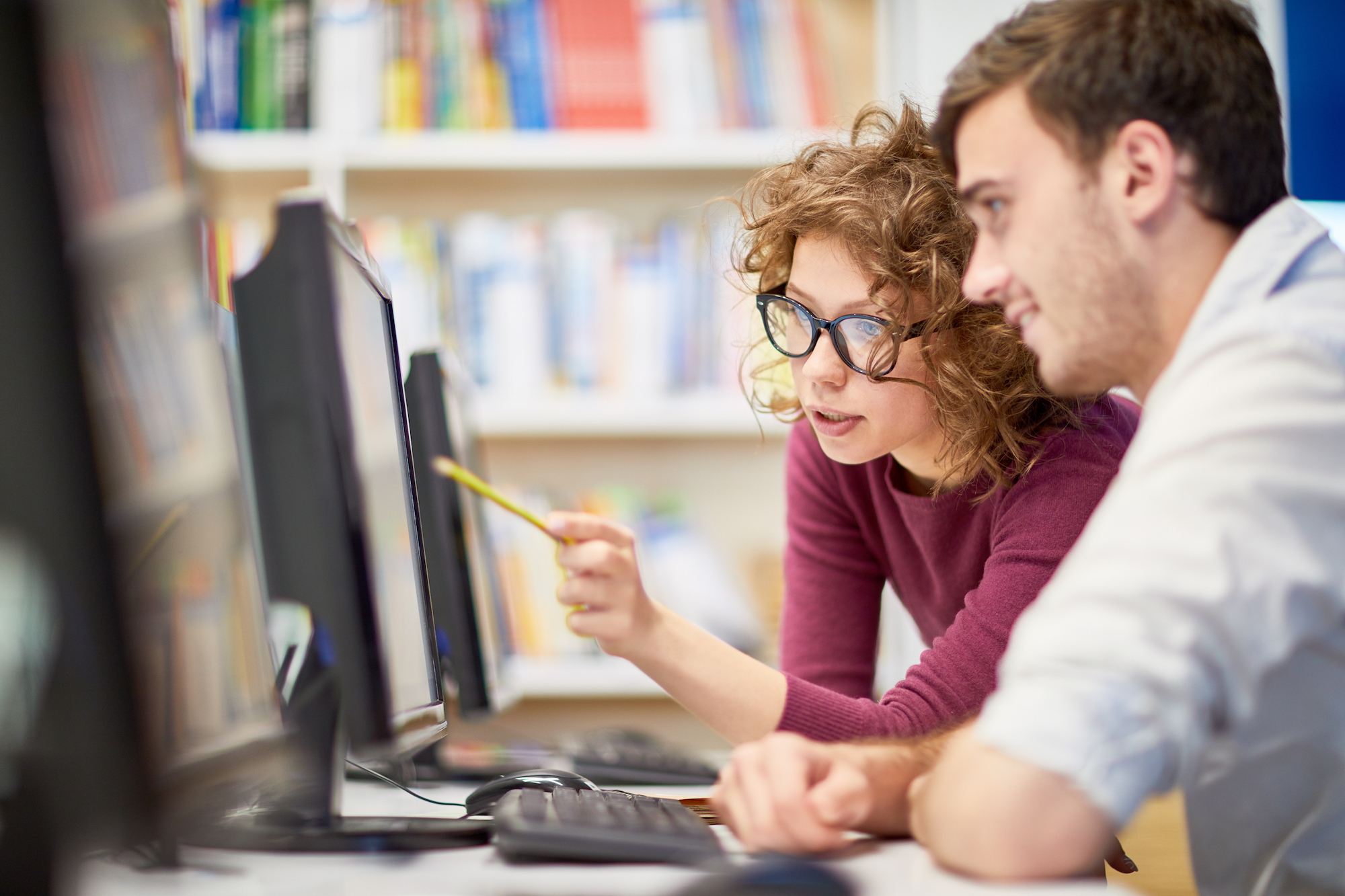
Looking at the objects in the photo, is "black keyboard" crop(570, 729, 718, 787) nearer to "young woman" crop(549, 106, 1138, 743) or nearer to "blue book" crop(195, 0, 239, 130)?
"young woman" crop(549, 106, 1138, 743)

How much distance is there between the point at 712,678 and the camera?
900mm

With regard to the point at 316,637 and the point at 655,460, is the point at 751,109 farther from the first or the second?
the point at 316,637

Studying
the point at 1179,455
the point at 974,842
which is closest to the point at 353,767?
the point at 974,842

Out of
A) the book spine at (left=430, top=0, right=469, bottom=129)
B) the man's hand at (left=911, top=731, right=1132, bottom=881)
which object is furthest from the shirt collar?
the book spine at (left=430, top=0, right=469, bottom=129)

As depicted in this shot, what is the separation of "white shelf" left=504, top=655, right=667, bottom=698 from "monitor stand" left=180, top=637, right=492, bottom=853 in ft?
3.30

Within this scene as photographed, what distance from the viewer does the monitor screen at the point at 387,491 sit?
2.00 feet

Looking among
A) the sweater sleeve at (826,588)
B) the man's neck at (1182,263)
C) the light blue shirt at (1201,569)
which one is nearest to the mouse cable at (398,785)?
the sweater sleeve at (826,588)

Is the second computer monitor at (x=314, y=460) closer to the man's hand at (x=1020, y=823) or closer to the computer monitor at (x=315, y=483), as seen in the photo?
the computer monitor at (x=315, y=483)

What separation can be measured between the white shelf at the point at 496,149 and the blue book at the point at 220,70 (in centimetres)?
3

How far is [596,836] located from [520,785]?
294mm

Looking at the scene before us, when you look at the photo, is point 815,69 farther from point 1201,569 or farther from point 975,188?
point 1201,569

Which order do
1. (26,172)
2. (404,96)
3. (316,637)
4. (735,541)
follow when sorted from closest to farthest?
(26,172) → (316,637) → (404,96) → (735,541)

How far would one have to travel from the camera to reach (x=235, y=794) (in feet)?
2.27

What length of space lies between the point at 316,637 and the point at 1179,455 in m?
0.50
